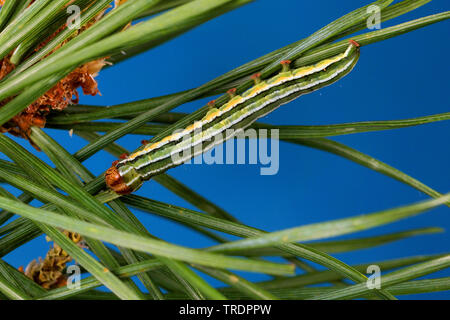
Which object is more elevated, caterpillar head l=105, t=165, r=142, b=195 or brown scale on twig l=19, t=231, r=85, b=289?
caterpillar head l=105, t=165, r=142, b=195

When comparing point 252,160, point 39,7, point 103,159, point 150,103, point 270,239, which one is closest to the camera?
point 270,239

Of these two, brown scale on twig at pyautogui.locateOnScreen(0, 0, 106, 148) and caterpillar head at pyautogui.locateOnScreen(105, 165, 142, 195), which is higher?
brown scale on twig at pyautogui.locateOnScreen(0, 0, 106, 148)

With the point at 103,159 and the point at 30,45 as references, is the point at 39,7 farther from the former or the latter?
the point at 103,159

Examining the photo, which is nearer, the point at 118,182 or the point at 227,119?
the point at 118,182

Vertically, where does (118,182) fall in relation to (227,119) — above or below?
below

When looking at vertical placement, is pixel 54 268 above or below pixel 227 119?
below

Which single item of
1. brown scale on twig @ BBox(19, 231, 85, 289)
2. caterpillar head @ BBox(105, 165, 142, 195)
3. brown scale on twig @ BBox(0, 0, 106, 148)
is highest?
brown scale on twig @ BBox(0, 0, 106, 148)

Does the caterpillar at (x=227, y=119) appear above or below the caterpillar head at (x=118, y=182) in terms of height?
above
